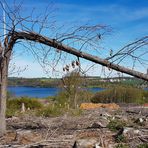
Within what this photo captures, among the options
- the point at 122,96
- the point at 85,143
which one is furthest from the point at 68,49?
the point at 122,96

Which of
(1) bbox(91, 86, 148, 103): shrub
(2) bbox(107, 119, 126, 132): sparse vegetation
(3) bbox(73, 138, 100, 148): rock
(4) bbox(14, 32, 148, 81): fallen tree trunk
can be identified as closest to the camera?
(3) bbox(73, 138, 100, 148): rock

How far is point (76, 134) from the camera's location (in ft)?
31.1

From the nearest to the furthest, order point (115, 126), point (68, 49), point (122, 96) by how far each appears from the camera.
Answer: point (68, 49)
point (115, 126)
point (122, 96)

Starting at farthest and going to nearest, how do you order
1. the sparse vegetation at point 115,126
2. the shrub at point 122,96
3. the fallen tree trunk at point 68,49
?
1. the shrub at point 122,96
2. the sparse vegetation at point 115,126
3. the fallen tree trunk at point 68,49

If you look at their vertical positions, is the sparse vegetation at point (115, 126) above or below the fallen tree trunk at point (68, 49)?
below

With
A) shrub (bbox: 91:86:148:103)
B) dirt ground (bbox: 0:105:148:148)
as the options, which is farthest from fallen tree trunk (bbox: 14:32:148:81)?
shrub (bbox: 91:86:148:103)

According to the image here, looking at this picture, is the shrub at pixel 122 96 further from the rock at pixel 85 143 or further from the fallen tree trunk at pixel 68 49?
the rock at pixel 85 143

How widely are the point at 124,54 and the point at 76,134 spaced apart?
207 centimetres

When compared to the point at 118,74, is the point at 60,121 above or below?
below

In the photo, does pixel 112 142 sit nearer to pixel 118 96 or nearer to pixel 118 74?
pixel 118 74

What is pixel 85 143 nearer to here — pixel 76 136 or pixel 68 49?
pixel 76 136

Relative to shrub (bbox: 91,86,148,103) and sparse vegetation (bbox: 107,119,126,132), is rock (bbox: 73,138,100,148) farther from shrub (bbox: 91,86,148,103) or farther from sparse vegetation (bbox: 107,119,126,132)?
shrub (bbox: 91,86,148,103)

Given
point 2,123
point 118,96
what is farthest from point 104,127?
point 118,96

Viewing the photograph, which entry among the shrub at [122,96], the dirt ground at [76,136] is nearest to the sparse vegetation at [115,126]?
the dirt ground at [76,136]
